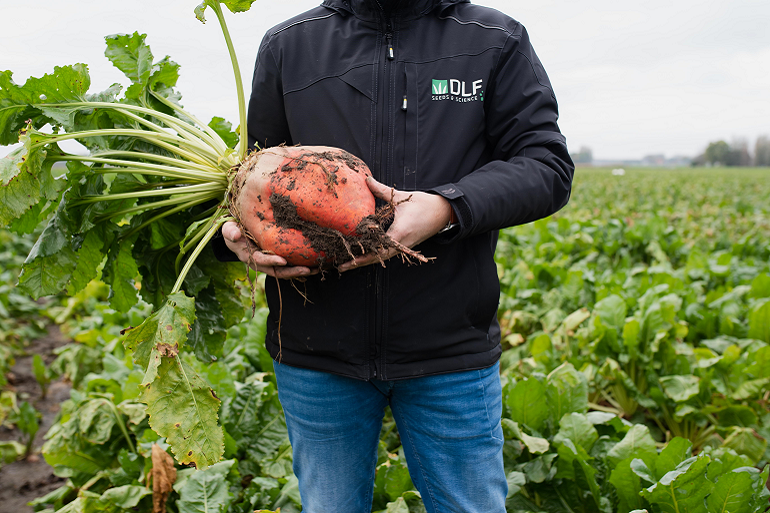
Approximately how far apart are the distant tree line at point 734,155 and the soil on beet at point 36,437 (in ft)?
328

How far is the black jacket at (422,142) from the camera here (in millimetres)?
1583

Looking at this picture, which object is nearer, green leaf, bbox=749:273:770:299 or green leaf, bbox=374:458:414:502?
green leaf, bbox=374:458:414:502

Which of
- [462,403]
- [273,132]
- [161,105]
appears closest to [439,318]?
[462,403]

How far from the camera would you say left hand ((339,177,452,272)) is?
1.43 metres

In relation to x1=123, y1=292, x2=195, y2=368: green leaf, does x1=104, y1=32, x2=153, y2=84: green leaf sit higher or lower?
higher

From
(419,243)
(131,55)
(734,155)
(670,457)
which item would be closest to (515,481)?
(670,457)

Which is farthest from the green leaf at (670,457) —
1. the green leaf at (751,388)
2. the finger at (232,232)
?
the finger at (232,232)

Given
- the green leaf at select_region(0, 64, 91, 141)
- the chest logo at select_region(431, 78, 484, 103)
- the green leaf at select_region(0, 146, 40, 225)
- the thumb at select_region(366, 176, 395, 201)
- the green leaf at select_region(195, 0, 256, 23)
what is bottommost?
the thumb at select_region(366, 176, 395, 201)

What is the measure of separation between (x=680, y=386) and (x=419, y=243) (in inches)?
108

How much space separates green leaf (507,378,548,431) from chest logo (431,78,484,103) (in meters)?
1.68

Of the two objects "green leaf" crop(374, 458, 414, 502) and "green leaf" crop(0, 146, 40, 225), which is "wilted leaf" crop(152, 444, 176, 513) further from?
"green leaf" crop(0, 146, 40, 225)

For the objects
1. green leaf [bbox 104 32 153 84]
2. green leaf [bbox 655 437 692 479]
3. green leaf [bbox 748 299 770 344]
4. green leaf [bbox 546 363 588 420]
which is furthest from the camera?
green leaf [bbox 748 299 770 344]

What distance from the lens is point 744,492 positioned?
2027mm

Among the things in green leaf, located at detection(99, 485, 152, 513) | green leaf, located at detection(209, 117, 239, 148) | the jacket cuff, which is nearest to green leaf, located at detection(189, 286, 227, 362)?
green leaf, located at detection(209, 117, 239, 148)
